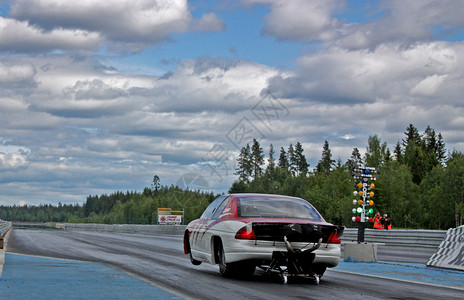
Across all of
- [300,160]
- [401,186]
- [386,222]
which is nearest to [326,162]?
[300,160]

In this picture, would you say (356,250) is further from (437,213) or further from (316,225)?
(437,213)

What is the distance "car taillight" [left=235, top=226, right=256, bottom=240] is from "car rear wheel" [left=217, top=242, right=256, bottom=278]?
517 millimetres

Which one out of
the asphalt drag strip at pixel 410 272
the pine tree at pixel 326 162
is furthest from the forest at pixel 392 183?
the asphalt drag strip at pixel 410 272

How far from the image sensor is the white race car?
9.84 m

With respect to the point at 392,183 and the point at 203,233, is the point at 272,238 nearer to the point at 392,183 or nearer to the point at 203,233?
the point at 203,233

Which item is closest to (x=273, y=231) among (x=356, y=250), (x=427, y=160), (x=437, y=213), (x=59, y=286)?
(x=59, y=286)

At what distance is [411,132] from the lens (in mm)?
133750

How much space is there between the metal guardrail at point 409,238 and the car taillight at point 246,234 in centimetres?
1541

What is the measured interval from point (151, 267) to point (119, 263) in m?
1.43

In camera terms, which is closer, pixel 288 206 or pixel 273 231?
pixel 273 231

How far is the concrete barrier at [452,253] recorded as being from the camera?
13.0m

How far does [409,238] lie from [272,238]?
17803 mm

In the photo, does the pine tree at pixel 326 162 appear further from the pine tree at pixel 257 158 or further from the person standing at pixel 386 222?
the person standing at pixel 386 222

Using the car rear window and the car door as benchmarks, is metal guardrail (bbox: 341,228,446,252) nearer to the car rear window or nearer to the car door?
the car door
